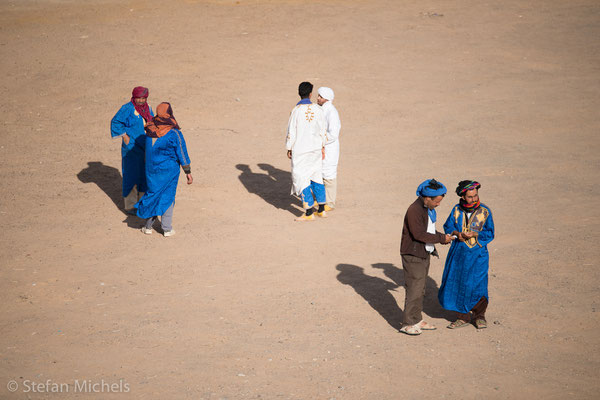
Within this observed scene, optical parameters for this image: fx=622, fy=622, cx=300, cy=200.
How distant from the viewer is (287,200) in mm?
10391

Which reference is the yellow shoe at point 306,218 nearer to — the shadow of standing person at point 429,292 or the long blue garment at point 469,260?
the shadow of standing person at point 429,292

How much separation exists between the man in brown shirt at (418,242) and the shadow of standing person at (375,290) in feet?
1.04

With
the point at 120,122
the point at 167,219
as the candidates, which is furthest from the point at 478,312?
the point at 120,122

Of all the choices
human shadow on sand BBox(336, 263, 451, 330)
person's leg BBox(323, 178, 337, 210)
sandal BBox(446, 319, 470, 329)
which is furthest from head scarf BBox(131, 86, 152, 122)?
sandal BBox(446, 319, 470, 329)

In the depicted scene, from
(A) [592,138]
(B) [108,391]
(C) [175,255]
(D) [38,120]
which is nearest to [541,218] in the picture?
(A) [592,138]

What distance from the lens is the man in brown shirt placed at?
5.91 meters

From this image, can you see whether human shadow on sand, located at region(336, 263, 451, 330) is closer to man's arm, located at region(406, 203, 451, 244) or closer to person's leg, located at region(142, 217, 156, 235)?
man's arm, located at region(406, 203, 451, 244)

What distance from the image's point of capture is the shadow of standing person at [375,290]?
22.2ft

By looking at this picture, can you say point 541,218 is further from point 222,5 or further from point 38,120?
point 222,5

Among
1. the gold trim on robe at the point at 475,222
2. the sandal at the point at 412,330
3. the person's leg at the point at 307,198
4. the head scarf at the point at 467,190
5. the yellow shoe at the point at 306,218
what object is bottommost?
the sandal at the point at 412,330

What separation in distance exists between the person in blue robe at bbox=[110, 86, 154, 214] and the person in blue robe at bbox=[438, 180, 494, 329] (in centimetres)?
508

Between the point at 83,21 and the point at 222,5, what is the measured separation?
4281 millimetres

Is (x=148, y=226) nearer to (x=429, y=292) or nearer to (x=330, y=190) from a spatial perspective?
(x=330, y=190)

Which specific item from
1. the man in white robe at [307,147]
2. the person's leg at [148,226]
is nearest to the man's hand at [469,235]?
the man in white robe at [307,147]
